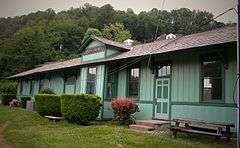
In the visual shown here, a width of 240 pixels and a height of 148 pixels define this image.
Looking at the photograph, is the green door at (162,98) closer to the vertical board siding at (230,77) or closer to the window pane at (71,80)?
the vertical board siding at (230,77)

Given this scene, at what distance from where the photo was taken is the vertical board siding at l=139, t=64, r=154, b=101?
58.8 ft

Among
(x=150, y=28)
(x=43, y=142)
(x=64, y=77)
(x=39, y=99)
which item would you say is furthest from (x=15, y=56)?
(x=43, y=142)

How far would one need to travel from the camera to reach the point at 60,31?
74062 mm

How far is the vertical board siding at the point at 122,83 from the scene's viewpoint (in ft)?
65.7

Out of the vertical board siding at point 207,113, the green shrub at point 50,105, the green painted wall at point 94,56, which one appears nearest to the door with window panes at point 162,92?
the vertical board siding at point 207,113

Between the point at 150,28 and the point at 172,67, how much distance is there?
42.3 metres

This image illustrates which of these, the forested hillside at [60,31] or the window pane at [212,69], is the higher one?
the forested hillside at [60,31]

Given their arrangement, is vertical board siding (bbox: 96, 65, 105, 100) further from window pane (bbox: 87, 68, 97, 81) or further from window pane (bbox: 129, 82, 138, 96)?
window pane (bbox: 129, 82, 138, 96)

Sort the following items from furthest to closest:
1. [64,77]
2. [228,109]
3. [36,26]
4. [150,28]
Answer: [36,26] < [150,28] < [64,77] < [228,109]

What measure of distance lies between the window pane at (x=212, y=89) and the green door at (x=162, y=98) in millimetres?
2387

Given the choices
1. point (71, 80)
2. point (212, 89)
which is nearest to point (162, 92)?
point (212, 89)

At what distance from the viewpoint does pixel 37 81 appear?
3488 cm

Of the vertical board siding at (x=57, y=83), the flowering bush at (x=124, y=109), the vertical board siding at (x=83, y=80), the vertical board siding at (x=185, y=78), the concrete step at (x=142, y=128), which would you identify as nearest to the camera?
the concrete step at (x=142, y=128)

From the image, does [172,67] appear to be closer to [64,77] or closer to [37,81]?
[64,77]
